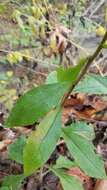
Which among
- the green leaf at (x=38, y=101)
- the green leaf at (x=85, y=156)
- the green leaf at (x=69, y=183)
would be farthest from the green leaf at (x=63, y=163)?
the green leaf at (x=38, y=101)

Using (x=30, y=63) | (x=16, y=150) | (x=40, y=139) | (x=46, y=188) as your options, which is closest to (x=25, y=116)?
(x=40, y=139)

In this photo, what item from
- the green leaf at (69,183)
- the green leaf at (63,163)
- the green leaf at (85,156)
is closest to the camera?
the green leaf at (85,156)

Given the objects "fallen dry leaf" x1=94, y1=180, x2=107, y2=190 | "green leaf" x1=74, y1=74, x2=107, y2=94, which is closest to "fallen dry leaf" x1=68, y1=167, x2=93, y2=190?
"fallen dry leaf" x1=94, y1=180, x2=107, y2=190

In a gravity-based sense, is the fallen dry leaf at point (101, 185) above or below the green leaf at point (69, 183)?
below

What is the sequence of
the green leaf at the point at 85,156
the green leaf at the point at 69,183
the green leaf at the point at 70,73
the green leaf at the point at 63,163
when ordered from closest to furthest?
the green leaf at the point at 70,73
the green leaf at the point at 85,156
the green leaf at the point at 69,183
the green leaf at the point at 63,163

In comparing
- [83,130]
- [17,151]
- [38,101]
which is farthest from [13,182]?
[38,101]

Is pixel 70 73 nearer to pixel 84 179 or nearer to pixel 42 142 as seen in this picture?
pixel 42 142

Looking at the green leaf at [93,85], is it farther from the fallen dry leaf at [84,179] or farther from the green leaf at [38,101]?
the fallen dry leaf at [84,179]

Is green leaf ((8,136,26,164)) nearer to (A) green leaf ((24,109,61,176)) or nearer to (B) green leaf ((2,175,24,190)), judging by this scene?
(B) green leaf ((2,175,24,190))
